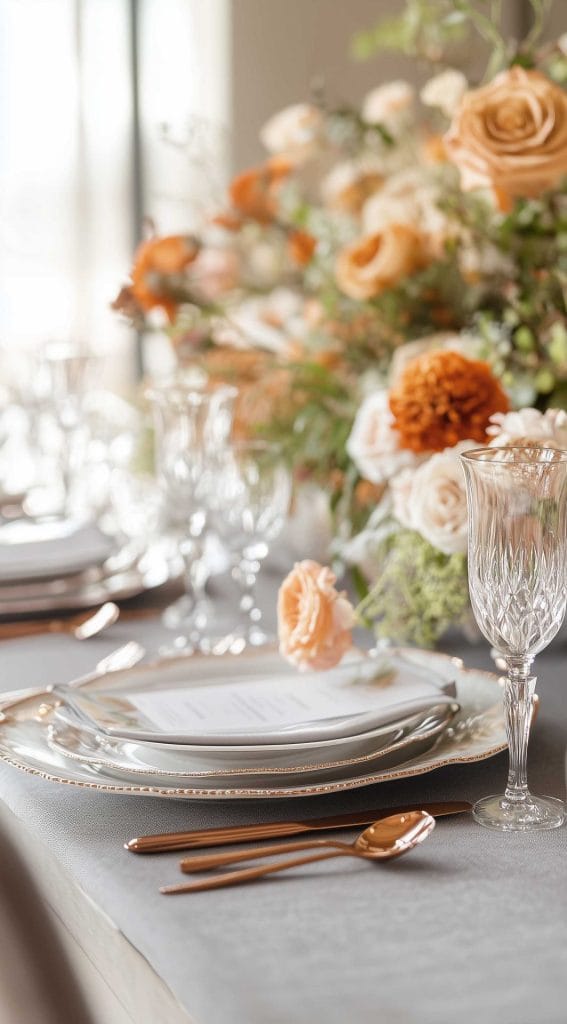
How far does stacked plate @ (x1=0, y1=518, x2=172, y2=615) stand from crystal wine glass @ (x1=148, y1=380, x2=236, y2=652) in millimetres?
132

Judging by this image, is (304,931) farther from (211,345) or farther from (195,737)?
(211,345)

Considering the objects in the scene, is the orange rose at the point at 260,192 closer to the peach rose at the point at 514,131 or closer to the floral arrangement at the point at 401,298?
the floral arrangement at the point at 401,298

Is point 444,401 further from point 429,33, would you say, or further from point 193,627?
point 429,33

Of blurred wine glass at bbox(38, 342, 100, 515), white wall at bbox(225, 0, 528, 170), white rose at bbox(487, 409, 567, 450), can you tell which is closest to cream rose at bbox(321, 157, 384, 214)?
blurred wine glass at bbox(38, 342, 100, 515)

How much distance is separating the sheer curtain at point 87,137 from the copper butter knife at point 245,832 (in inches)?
143

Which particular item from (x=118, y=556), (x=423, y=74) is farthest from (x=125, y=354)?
(x=118, y=556)

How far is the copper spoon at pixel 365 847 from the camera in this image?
751 millimetres

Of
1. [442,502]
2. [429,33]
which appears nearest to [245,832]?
[442,502]

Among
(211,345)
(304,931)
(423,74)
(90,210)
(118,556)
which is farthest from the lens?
(90,210)

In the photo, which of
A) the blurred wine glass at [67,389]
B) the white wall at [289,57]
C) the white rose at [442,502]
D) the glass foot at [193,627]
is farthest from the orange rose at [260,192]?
the white wall at [289,57]

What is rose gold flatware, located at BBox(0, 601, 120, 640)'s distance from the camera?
1.35 m

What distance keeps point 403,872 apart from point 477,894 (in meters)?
0.05

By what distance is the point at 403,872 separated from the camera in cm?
77

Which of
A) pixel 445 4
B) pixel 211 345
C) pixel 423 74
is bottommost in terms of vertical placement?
pixel 211 345
